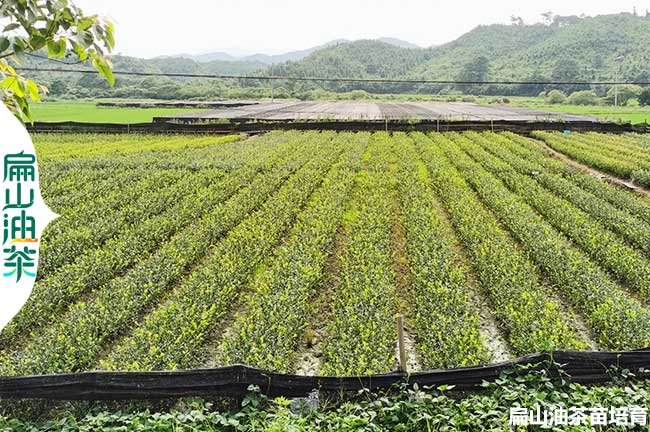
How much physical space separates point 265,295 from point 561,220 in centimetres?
843

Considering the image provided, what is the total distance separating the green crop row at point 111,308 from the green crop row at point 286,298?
1.67 m

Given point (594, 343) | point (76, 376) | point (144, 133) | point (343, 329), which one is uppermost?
point (144, 133)

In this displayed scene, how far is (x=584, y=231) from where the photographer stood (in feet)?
36.9

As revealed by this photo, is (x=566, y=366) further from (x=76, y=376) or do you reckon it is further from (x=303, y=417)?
(x=76, y=376)

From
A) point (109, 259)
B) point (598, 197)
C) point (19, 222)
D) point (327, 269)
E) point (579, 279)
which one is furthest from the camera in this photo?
point (598, 197)

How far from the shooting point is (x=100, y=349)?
21.7ft

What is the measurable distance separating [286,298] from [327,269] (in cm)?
237

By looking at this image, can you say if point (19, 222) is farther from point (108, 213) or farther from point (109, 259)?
point (108, 213)

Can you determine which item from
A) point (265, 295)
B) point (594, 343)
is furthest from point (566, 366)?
point (265, 295)

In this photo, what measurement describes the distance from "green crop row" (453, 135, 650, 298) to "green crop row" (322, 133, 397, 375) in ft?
14.1

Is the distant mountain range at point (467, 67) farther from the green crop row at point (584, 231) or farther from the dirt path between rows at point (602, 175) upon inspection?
the green crop row at point (584, 231)

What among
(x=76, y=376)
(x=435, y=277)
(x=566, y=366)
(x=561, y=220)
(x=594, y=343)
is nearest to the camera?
(x=76, y=376)

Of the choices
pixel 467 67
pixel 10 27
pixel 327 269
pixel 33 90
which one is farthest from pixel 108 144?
pixel 467 67

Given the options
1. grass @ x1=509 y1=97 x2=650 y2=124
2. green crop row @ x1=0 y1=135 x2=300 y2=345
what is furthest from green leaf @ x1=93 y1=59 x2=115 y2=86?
grass @ x1=509 y1=97 x2=650 y2=124
